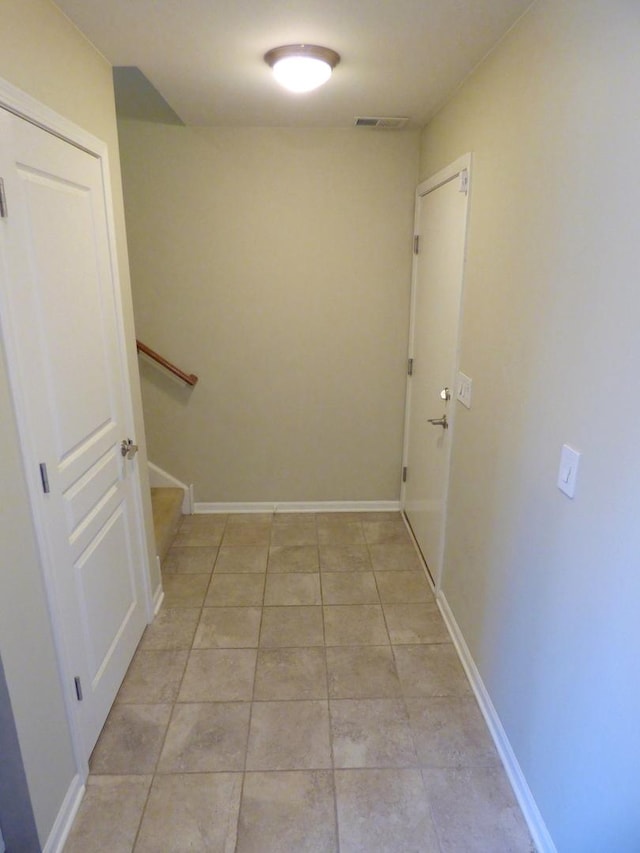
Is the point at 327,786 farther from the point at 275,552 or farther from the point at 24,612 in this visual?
the point at 275,552

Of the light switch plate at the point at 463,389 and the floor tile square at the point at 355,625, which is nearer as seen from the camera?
the light switch plate at the point at 463,389

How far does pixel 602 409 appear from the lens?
1.17 m

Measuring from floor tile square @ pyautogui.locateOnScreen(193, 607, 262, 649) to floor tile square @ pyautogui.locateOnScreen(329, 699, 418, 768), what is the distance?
1.76ft

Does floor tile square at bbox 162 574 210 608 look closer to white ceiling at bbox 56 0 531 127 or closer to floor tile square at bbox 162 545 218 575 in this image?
floor tile square at bbox 162 545 218 575

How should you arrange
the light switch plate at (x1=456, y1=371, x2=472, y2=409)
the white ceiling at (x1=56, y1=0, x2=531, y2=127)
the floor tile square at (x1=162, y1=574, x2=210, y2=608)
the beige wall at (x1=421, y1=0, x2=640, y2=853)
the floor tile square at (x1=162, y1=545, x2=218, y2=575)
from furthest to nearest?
the floor tile square at (x1=162, y1=545, x2=218, y2=575) → the floor tile square at (x1=162, y1=574, x2=210, y2=608) → the light switch plate at (x1=456, y1=371, x2=472, y2=409) → the white ceiling at (x1=56, y1=0, x2=531, y2=127) → the beige wall at (x1=421, y1=0, x2=640, y2=853)

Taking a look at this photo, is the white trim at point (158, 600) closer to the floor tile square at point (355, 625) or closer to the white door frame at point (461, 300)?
the floor tile square at point (355, 625)

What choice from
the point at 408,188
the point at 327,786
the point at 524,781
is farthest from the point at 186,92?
the point at 524,781

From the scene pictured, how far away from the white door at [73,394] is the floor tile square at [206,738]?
0.88 ft

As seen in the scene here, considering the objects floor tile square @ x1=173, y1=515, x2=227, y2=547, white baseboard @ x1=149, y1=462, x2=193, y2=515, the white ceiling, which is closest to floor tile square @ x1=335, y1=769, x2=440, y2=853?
floor tile square @ x1=173, y1=515, x2=227, y2=547

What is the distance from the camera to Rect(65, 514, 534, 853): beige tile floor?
60.7 inches

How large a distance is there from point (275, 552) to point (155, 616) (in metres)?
0.81

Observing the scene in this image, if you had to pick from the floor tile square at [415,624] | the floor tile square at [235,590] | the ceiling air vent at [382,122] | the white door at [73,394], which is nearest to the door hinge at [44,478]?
the white door at [73,394]

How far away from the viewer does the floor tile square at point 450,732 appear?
5.80ft

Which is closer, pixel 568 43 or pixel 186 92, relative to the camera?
pixel 568 43
